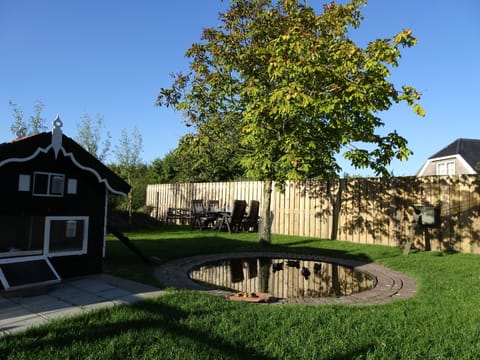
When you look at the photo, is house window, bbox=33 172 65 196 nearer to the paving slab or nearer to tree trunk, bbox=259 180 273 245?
the paving slab

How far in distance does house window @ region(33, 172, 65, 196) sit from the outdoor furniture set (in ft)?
25.5

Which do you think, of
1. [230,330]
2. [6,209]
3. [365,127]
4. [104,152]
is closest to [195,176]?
[104,152]

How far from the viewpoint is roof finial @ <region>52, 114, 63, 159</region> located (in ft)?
15.5

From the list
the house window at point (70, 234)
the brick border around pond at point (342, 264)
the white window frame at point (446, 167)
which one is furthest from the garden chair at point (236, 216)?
the white window frame at point (446, 167)

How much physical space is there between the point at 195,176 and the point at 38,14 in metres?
16.4

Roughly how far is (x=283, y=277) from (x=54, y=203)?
156 inches

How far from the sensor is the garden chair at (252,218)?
42.7 ft

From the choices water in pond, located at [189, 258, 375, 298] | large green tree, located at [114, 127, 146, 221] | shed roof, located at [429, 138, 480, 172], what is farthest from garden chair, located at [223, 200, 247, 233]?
shed roof, located at [429, 138, 480, 172]

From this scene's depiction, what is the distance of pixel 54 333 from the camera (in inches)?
112

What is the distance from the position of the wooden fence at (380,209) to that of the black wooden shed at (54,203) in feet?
19.1

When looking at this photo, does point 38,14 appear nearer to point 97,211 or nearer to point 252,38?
point 252,38

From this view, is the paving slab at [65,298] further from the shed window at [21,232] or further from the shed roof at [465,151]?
the shed roof at [465,151]

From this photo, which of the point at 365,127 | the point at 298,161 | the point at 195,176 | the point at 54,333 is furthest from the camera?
the point at 195,176

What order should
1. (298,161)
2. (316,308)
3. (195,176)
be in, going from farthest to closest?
(195,176) → (298,161) → (316,308)
